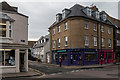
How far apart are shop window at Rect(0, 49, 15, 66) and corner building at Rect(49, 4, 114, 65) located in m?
11.9

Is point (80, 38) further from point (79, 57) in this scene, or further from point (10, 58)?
point (10, 58)

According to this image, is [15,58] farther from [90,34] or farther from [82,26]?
[90,34]

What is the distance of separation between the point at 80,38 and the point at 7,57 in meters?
13.9

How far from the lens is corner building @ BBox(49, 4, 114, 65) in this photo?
2441 centimetres

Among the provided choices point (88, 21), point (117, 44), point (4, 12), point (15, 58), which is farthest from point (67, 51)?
point (117, 44)

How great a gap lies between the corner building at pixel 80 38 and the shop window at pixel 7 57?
1191cm

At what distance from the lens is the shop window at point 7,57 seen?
14.1 meters

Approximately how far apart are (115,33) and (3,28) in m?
27.4

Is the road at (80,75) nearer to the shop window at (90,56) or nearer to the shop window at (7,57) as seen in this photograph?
the shop window at (7,57)

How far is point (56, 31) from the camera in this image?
98.4 ft

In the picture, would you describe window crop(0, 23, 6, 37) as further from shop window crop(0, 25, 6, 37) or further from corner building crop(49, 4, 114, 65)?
corner building crop(49, 4, 114, 65)

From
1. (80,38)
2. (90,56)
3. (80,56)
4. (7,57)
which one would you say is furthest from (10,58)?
(90,56)

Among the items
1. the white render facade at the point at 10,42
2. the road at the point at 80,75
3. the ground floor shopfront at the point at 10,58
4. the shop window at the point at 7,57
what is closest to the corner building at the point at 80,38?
the road at the point at 80,75

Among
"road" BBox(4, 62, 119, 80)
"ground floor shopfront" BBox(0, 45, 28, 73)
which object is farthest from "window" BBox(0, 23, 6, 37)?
"road" BBox(4, 62, 119, 80)
